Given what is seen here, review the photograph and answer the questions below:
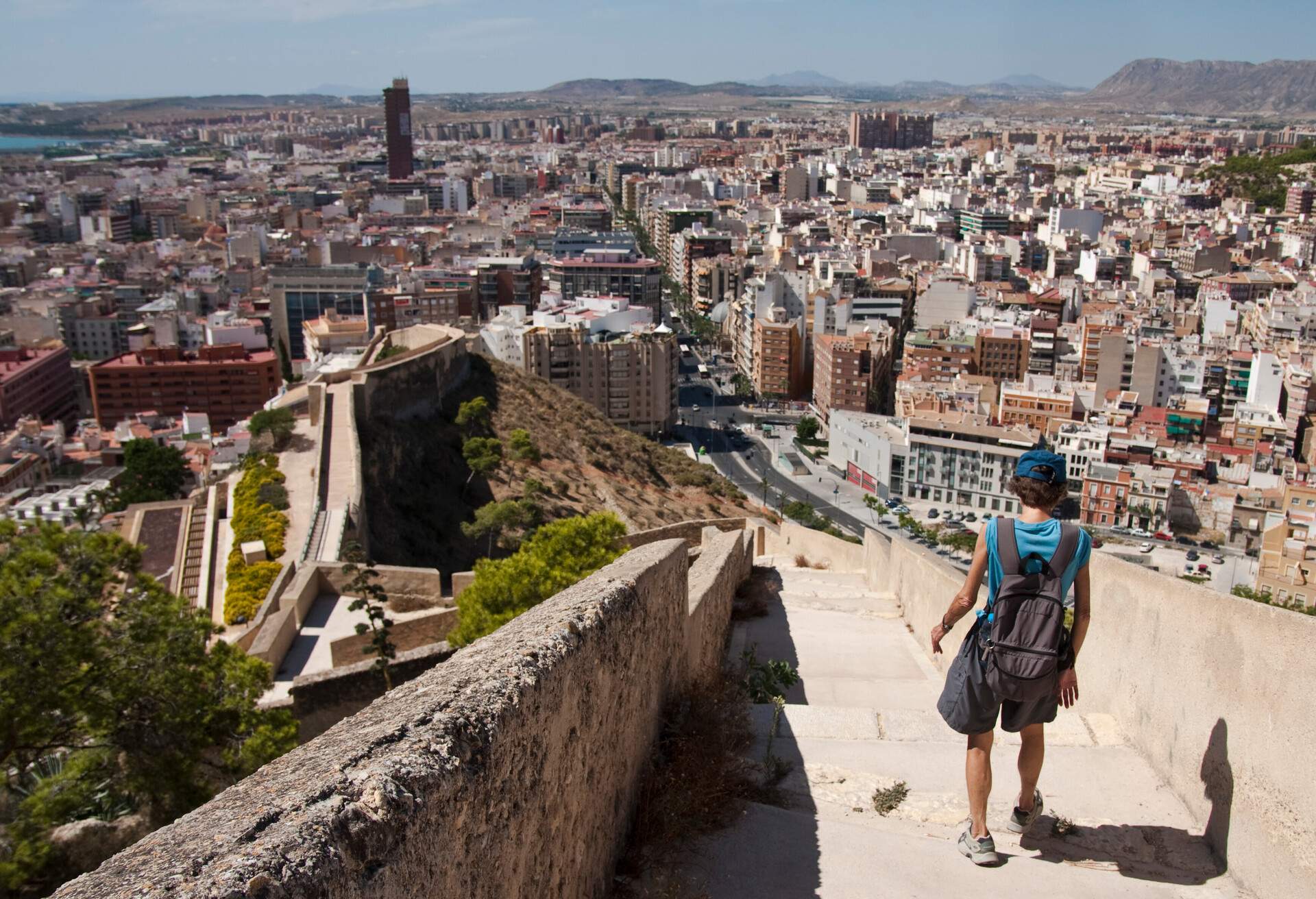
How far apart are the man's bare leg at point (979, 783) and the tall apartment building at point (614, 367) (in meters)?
37.7

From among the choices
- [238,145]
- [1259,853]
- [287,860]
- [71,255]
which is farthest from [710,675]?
[238,145]

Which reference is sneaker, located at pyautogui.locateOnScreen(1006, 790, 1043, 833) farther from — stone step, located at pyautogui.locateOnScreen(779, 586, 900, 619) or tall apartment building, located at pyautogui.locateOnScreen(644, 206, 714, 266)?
tall apartment building, located at pyautogui.locateOnScreen(644, 206, 714, 266)

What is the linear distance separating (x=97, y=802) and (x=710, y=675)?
162 inches

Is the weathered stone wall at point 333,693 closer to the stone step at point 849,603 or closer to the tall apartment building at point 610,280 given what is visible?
the stone step at point 849,603

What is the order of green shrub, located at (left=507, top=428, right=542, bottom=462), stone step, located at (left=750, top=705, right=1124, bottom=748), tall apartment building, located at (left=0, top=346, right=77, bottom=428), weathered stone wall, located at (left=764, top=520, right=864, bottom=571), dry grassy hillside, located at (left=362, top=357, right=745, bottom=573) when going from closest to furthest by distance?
stone step, located at (left=750, top=705, right=1124, bottom=748) < weathered stone wall, located at (left=764, top=520, right=864, bottom=571) < dry grassy hillside, located at (left=362, top=357, right=745, bottom=573) < green shrub, located at (left=507, top=428, right=542, bottom=462) < tall apartment building, located at (left=0, top=346, right=77, bottom=428)

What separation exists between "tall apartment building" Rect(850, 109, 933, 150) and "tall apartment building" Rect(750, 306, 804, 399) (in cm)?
12302

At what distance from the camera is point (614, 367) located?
43.0m

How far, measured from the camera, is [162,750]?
649cm

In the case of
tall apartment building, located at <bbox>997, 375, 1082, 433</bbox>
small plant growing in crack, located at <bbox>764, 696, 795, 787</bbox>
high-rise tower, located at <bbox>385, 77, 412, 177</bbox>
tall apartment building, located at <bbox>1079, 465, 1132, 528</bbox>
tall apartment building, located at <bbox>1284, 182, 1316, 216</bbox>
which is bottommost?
tall apartment building, located at <bbox>1079, 465, 1132, 528</bbox>

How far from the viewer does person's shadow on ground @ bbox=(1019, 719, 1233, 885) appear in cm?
334

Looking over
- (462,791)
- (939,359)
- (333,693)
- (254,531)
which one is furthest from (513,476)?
(939,359)

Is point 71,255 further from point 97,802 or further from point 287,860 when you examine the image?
point 287,860

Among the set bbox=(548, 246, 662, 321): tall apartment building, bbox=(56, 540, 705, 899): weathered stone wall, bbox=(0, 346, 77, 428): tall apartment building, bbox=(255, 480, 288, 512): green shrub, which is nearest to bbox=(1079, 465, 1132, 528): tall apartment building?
bbox=(548, 246, 662, 321): tall apartment building

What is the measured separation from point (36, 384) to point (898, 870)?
169ft
